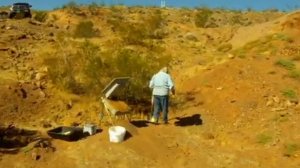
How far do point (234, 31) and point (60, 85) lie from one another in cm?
1088

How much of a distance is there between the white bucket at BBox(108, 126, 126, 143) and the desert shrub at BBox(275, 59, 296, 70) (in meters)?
6.58

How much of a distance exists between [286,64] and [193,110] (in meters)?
3.50

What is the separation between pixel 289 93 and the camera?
48.8ft

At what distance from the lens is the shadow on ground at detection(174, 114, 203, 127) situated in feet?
45.3

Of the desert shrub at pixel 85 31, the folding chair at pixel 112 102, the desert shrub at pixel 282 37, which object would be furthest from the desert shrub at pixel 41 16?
the folding chair at pixel 112 102

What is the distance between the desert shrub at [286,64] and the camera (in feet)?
54.6

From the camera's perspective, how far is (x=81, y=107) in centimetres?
1571

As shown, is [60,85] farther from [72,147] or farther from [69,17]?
[69,17]

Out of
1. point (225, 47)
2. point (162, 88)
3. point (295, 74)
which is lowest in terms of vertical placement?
point (225, 47)

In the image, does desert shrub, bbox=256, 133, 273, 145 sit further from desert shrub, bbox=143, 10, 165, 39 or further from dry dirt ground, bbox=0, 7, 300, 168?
desert shrub, bbox=143, 10, 165, 39

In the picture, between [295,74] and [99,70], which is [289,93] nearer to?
[295,74]

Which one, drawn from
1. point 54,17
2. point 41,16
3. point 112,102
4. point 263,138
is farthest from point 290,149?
point 41,16

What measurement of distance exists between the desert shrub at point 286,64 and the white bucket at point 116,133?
658 centimetres

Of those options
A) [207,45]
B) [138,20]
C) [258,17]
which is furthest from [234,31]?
[258,17]
